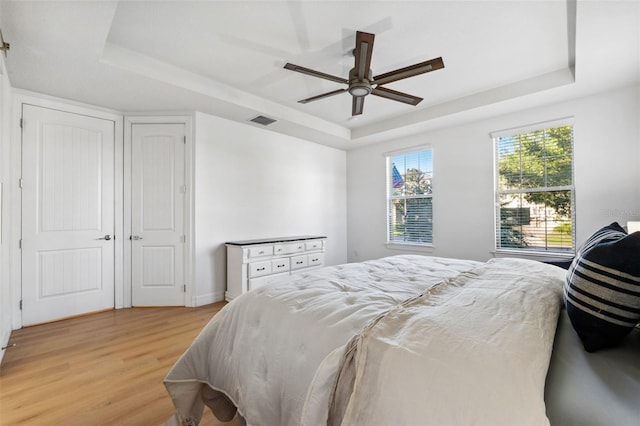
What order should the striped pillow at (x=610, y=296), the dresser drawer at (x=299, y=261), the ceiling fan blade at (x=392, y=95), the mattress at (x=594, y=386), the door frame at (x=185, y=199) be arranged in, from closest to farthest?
the mattress at (x=594, y=386)
the striped pillow at (x=610, y=296)
the ceiling fan blade at (x=392, y=95)
the door frame at (x=185, y=199)
the dresser drawer at (x=299, y=261)

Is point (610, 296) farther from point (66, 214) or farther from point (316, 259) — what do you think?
point (66, 214)

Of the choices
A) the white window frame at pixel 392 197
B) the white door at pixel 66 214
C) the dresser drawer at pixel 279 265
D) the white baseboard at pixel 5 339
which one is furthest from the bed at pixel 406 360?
the white window frame at pixel 392 197

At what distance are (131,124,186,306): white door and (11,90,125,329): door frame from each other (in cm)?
13

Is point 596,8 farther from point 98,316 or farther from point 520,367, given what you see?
point 98,316

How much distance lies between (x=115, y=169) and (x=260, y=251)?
2078mm

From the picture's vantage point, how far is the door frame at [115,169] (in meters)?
2.92

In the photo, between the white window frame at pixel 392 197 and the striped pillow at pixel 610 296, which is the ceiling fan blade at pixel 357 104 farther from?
the striped pillow at pixel 610 296

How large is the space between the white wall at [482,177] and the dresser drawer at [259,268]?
7.35 ft

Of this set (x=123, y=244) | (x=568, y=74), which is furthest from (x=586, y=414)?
(x=123, y=244)

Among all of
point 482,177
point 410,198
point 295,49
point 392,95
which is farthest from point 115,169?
point 482,177

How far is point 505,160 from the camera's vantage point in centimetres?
391

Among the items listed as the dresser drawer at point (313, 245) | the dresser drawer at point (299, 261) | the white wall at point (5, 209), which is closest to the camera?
the white wall at point (5, 209)

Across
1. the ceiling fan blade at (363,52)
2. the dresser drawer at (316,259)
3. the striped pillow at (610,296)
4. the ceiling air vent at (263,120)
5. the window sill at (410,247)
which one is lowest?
the dresser drawer at (316,259)

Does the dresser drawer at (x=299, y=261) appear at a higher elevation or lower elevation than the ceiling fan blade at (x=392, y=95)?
lower
